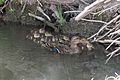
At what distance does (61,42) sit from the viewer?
Result: 219 inches

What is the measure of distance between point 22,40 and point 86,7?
1.29 meters

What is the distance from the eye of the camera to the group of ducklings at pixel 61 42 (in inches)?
216

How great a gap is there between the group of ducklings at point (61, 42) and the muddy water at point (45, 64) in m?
0.09

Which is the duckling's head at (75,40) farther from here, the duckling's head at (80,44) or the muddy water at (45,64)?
the muddy water at (45,64)

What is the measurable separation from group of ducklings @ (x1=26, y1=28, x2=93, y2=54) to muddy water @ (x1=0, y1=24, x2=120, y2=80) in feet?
0.29

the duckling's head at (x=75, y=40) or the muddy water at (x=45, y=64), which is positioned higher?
the duckling's head at (x=75, y=40)

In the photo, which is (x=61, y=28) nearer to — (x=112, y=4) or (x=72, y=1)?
(x=72, y=1)

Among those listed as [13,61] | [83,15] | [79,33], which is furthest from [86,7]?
[13,61]

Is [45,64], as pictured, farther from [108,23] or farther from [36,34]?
[108,23]

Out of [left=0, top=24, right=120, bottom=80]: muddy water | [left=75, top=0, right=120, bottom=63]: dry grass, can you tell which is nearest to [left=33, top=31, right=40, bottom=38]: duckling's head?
[left=0, top=24, right=120, bottom=80]: muddy water

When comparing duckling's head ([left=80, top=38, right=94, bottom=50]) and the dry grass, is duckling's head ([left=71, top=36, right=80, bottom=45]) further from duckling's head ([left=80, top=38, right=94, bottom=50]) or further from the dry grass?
the dry grass

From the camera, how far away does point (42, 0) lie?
5770 millimetres

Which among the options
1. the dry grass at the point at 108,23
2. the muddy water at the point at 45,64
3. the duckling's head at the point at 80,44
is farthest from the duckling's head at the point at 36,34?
the dry grass at the point at 108,23

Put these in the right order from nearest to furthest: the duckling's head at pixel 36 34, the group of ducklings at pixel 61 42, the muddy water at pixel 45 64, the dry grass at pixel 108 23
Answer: the muddy water at pixel 45 64, the dry grass at pixel 108 23, the group of ducklings at pixel 61 42, the duckling's head at pixel 36 34
